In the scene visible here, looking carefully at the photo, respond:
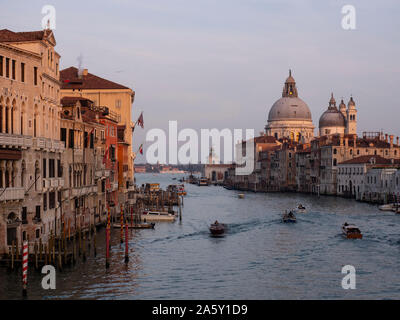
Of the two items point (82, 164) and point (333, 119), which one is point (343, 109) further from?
point (82, 164)

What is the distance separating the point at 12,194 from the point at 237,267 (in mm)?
9816

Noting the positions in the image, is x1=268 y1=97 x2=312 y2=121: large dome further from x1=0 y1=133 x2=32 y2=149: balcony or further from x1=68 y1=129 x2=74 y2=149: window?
x1=0 y1=133 x2=32 y2=149: balcony

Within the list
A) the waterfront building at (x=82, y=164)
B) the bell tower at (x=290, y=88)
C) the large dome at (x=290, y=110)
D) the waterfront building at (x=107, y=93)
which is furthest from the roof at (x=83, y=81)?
the bell tower at (x=290, y=88)

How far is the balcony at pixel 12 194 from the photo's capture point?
994 inches

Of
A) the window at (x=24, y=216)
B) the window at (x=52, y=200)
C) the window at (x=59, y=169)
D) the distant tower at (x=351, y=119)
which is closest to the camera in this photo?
the window at (x=24, y=216)

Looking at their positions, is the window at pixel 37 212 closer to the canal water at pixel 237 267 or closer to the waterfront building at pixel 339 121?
the canal water at pixel 237 267

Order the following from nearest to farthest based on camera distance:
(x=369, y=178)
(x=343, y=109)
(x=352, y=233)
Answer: (x=352, y=233) < (x=369, y=178) < (x=343, y=109)

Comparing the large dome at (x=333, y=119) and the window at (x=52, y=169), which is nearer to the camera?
the window at (x=52, y=169)

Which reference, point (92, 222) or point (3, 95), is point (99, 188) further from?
point (3, 95)

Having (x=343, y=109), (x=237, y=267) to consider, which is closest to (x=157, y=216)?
(x=237, y=267)

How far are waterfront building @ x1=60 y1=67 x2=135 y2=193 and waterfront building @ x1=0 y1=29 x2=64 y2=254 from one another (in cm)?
2023

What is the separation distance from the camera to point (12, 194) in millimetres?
25844

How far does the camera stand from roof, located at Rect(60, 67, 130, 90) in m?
51.4

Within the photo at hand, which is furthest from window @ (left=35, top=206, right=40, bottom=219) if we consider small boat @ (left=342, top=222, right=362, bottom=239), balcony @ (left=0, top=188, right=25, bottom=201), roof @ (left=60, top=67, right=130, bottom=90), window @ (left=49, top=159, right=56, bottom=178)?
roof @ (left=60, top=67, right=130, bottom=90)
